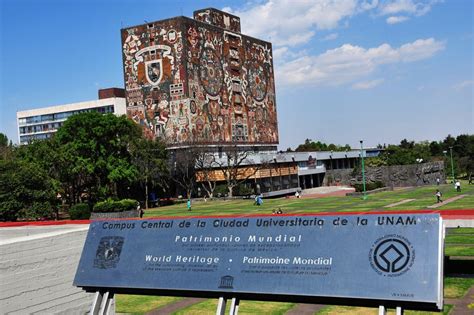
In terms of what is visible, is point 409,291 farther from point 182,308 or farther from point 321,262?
point 182,308

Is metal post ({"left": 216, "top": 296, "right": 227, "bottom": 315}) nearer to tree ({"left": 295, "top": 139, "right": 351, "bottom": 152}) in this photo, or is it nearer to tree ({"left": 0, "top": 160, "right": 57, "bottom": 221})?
tree ({"left": 0, "top": 160, "right": 57, "bottom": 221})

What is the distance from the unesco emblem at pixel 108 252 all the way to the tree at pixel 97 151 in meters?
45.3

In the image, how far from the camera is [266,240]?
33.5 ft

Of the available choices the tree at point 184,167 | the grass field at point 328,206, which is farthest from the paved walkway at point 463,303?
the tree at point 184,167

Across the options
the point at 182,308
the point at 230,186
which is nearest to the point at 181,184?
the point at 230,186

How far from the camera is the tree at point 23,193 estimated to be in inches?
1752

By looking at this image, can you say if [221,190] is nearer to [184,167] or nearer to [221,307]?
[184,167]

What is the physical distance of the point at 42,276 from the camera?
14047 millimetres

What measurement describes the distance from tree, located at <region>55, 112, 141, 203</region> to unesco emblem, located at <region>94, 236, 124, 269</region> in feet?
149

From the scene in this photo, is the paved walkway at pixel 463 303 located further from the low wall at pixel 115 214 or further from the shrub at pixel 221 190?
the shrub at pixel 221 190

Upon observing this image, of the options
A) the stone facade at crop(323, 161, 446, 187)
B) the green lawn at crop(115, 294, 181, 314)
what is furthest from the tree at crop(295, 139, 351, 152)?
the green lawn at crop(115, 294, 181, 314)

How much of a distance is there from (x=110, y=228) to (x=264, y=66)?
8496 cm

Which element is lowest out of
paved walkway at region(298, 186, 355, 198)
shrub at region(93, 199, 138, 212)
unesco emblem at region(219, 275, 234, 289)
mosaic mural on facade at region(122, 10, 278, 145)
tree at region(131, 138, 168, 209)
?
paved walkway at region(298, 186, 355, 198)

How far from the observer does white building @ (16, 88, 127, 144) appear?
351ft
